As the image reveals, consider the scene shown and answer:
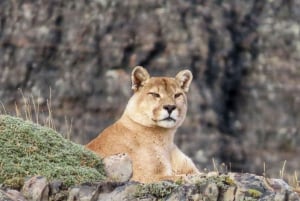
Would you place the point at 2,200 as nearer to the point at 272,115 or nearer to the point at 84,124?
the point at 84,124

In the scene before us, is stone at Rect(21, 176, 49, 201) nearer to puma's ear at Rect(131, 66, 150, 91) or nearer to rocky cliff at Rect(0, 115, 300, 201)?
rocky cliff at Rect(0, 115, 300, 201)

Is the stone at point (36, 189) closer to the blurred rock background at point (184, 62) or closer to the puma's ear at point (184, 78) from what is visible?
the puma's ear at point (184, 78)

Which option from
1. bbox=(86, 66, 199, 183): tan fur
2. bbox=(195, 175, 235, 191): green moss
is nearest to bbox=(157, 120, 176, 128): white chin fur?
bbox=(86, 66, 199, 183): tan fur

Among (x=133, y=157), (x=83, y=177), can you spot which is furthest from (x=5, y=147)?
(x=133, y=157)

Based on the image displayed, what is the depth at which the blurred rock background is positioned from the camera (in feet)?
103

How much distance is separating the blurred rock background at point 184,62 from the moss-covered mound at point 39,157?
1479 cm

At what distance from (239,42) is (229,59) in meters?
0.51

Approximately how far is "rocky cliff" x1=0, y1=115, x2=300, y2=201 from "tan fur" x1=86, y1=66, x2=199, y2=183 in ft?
7.80

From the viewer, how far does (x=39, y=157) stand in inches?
591

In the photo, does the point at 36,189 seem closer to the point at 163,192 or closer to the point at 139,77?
the point at 163,192

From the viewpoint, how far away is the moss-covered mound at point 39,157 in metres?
14.6

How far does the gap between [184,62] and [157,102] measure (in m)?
13.1

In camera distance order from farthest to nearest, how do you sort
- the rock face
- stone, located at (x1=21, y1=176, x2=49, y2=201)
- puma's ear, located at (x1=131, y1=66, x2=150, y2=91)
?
1. puma's ear, located at (x1=131, y1=66, x2=150, y2=91)
2. stone, located at (x1=21, y1=176, x2=49, y2=201)
3. the rock face

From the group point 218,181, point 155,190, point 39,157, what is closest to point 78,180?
point 39,157
